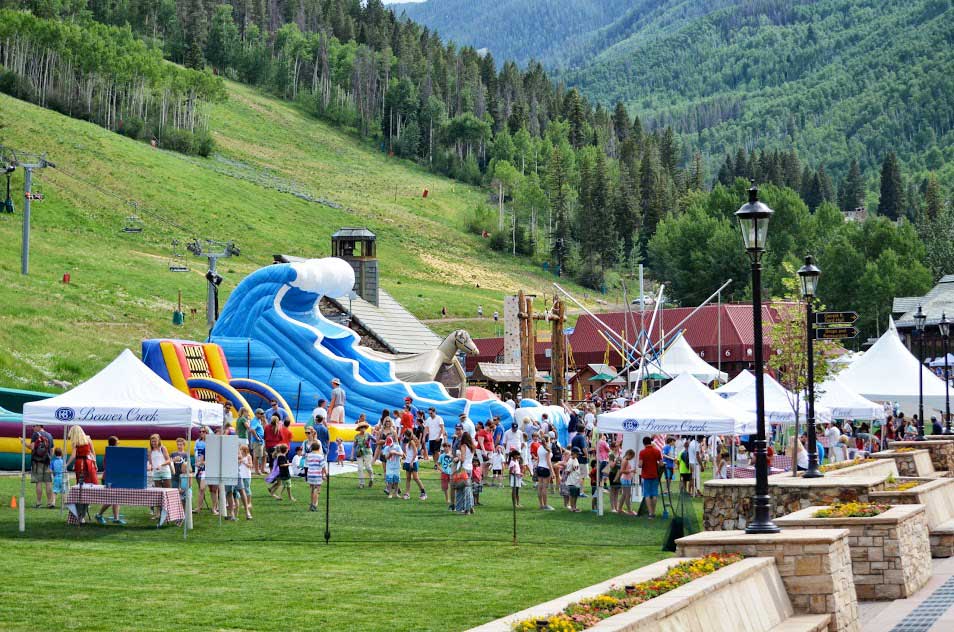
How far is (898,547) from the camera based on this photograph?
639 inches

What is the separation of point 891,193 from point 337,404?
163682 mm

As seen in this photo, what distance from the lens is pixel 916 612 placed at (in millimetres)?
15000

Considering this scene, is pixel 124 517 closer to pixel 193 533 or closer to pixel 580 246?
pixel 193 533

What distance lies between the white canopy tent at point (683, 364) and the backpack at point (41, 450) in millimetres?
30345

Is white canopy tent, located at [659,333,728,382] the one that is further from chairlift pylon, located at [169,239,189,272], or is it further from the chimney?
chairlift pylon, located at [169,239,189,272]

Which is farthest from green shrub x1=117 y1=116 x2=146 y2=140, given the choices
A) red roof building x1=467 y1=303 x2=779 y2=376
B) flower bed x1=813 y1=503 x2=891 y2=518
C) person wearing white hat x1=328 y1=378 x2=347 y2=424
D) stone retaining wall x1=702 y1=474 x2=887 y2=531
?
flower bed x1=813 y1=503 x2=891 y2=518

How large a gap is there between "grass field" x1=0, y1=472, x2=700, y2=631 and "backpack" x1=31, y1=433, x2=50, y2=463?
92 cm

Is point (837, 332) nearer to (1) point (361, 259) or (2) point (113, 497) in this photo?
(2) point (113, 497)

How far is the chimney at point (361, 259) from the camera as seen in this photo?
53.4 meters

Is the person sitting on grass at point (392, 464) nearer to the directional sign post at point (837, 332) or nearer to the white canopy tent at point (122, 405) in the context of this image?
the white canopy tent at point (122, 405)

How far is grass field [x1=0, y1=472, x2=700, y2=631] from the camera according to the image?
43.6 feet

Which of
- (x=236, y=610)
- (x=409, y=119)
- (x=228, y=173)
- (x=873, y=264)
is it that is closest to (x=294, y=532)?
(x=236, y=610)

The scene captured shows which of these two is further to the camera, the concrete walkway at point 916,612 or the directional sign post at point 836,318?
the directional sign post at point 836,318

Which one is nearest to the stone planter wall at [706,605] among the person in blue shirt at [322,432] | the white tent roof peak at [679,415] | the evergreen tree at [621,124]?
the white tent roof peak at [679,415]
